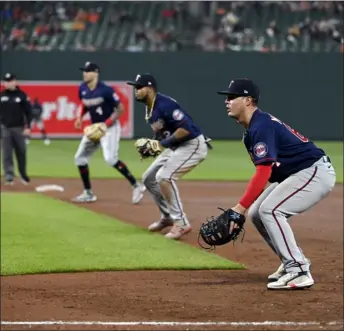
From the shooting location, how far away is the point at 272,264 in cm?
987

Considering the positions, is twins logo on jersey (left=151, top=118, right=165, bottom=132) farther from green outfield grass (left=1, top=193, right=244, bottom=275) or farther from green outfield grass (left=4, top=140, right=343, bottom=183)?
green outfield grass (left=4, top=140, right=343, bottom=183)

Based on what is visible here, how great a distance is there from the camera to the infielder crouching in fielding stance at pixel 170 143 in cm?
1145

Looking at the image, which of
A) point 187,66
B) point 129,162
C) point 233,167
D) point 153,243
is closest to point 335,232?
point 153,243

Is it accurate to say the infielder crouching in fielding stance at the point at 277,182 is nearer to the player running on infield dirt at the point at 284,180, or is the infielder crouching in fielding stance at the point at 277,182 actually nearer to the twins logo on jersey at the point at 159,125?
the player running on infield dirt at the point at 284,180

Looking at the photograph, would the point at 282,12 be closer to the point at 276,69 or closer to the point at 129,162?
the point at 276,69

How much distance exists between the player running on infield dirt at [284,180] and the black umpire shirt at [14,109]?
11.0 metres

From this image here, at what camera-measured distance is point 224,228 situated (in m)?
8.01

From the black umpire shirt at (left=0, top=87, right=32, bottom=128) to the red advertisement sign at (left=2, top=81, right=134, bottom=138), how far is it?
14.0 meters

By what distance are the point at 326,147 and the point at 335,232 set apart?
61.2 ft

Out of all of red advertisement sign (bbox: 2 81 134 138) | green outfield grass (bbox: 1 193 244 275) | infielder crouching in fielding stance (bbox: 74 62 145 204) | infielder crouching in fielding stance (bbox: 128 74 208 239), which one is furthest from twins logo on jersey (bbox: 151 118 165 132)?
red advertisement sign (bbox: 2 81 134 138)

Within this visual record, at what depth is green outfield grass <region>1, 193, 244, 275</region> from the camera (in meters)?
9.75

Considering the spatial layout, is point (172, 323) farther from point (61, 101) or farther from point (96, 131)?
point (61, 101)

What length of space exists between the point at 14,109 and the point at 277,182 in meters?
11.1

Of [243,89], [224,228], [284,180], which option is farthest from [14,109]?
[224,228]
